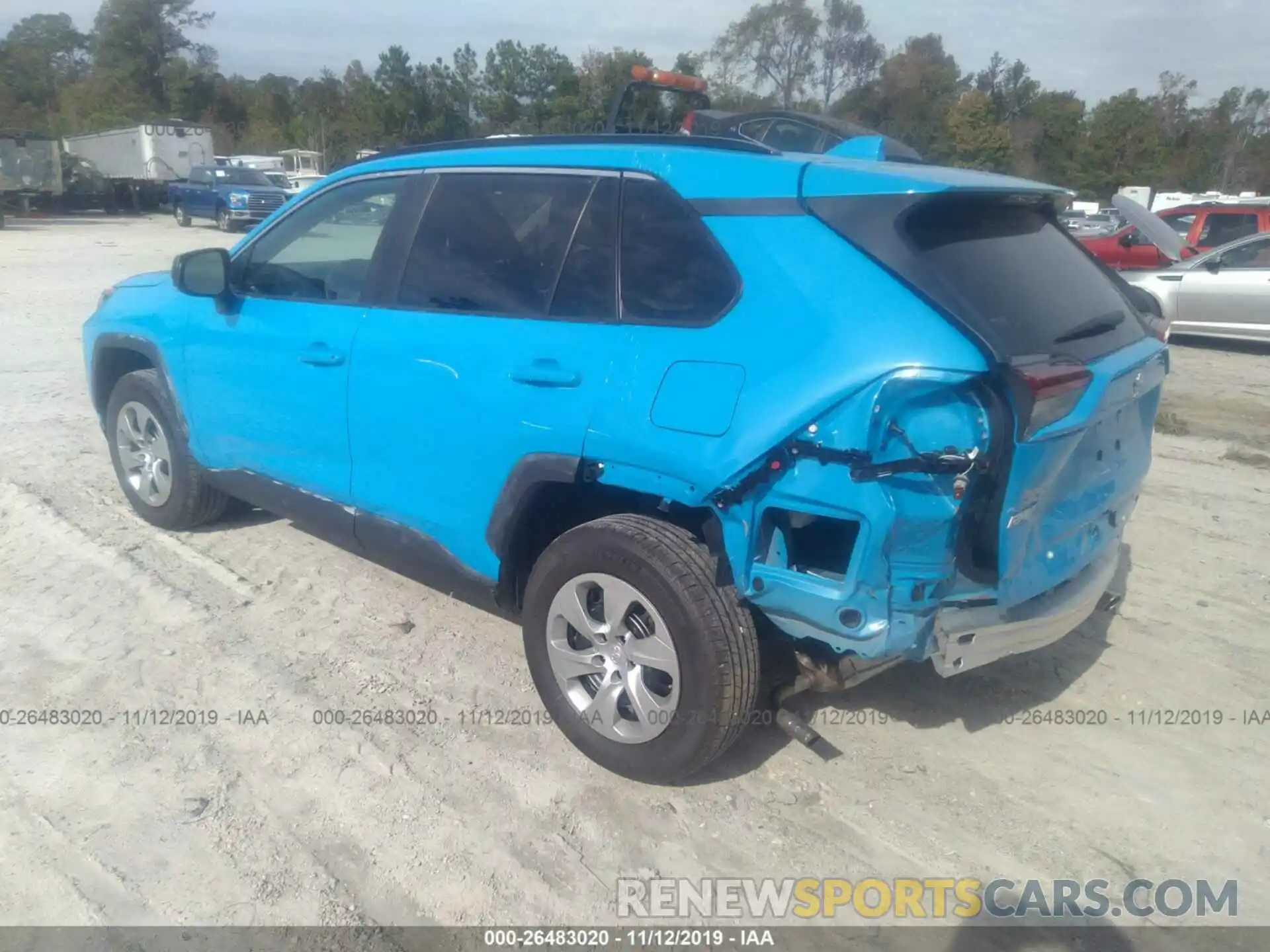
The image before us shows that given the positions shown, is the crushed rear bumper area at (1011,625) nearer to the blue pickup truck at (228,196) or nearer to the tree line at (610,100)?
the tree line at (610,100)

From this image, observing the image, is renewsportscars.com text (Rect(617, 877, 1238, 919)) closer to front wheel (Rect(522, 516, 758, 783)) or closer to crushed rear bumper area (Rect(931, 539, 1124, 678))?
front wheel (Rect(522, 516, 758, 783))

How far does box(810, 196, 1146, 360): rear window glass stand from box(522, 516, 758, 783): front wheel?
1.01m

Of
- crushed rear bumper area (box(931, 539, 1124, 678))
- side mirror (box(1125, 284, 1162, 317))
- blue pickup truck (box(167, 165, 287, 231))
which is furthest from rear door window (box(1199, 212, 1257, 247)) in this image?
blue pickup truck (box(167, 165, 287, 231))

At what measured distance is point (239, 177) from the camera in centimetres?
2889

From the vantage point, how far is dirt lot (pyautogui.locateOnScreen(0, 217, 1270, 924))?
287 cm

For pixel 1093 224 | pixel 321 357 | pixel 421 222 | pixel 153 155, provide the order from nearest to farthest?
1. pixel 421 222
2. pixel 321 357
3. pixel 1093 224
4. pixel 153 155

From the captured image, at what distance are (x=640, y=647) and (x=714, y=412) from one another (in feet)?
2.61

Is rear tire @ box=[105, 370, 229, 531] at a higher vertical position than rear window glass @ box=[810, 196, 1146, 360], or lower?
lower

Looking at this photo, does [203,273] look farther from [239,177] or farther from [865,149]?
[239,177]

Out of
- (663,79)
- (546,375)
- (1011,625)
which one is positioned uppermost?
(663,79)

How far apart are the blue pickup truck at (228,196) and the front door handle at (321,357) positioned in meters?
25.8

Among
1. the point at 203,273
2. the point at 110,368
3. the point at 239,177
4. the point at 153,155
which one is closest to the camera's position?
the point at 203,273

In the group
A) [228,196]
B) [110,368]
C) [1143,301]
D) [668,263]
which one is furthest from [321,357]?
[228,196]

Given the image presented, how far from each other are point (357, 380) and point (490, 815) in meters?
1.70
